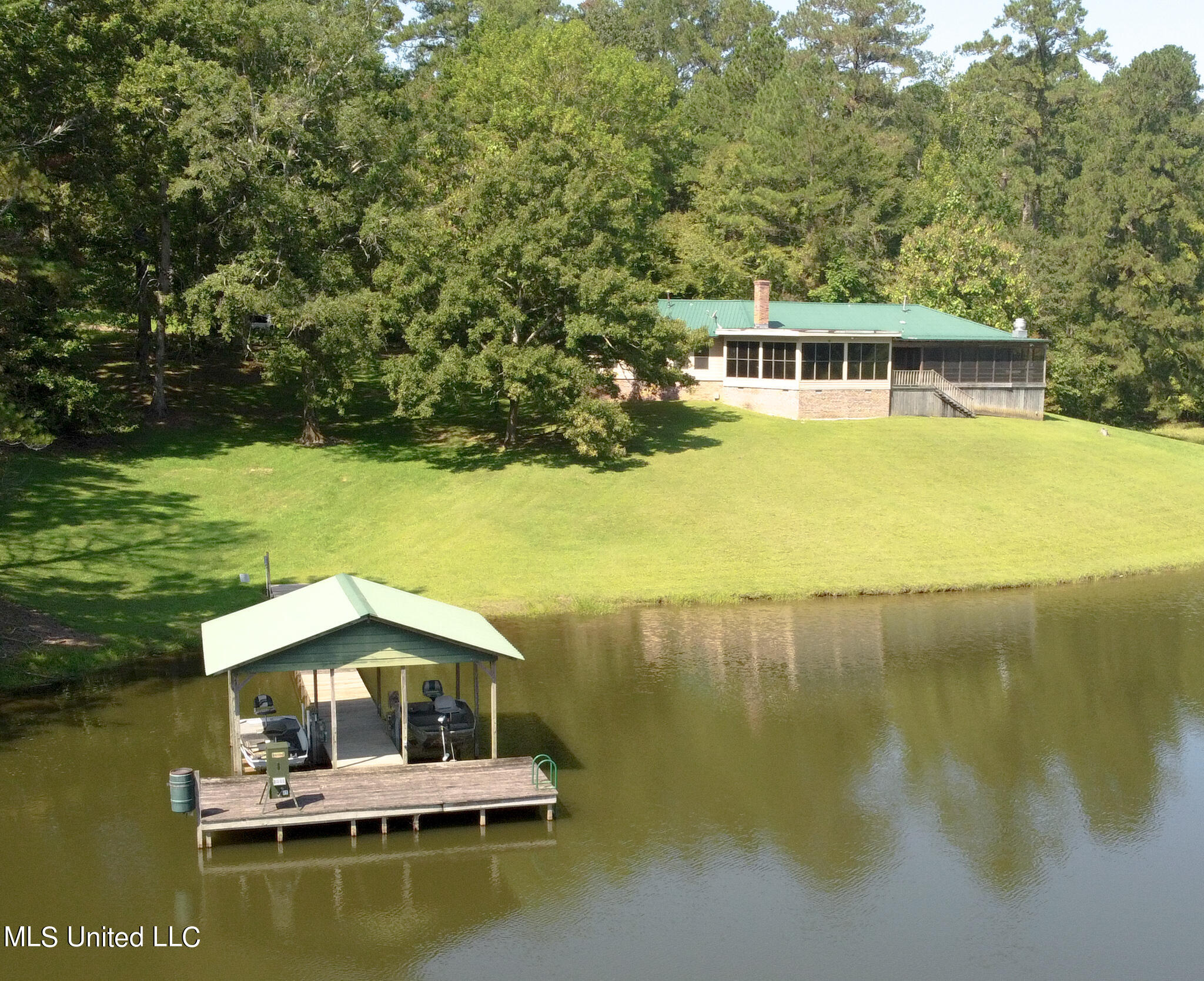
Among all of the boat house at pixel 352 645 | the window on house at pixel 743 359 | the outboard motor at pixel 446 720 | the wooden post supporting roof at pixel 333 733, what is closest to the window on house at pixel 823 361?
the window on house at pixel 743 359

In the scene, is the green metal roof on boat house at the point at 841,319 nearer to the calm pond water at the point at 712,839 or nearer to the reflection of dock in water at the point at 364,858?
the calm pond water at the point at 712,839

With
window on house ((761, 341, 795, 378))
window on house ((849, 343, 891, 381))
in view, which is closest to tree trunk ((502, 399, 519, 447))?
window on house ((761, 341, 795, 378))

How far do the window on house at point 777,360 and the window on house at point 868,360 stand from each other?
2.60 metres

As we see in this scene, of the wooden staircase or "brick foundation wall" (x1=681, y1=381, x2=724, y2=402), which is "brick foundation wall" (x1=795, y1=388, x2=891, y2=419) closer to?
the wooden staircase

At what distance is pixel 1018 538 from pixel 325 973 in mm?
30770

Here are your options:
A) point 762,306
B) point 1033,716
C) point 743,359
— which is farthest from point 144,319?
point 1033,716

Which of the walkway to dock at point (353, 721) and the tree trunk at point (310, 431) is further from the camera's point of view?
the tree trunk at point (310, 431)

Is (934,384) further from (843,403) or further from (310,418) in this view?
(310,418)

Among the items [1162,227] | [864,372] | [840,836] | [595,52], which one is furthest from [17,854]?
[1162,227]

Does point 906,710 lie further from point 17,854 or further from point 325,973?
point 17,854

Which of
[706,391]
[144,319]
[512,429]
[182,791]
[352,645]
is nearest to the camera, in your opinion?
[182,791]

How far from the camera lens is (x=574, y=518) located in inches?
1618

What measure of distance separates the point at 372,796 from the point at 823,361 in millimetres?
37981

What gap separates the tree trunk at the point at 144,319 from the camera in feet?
159
